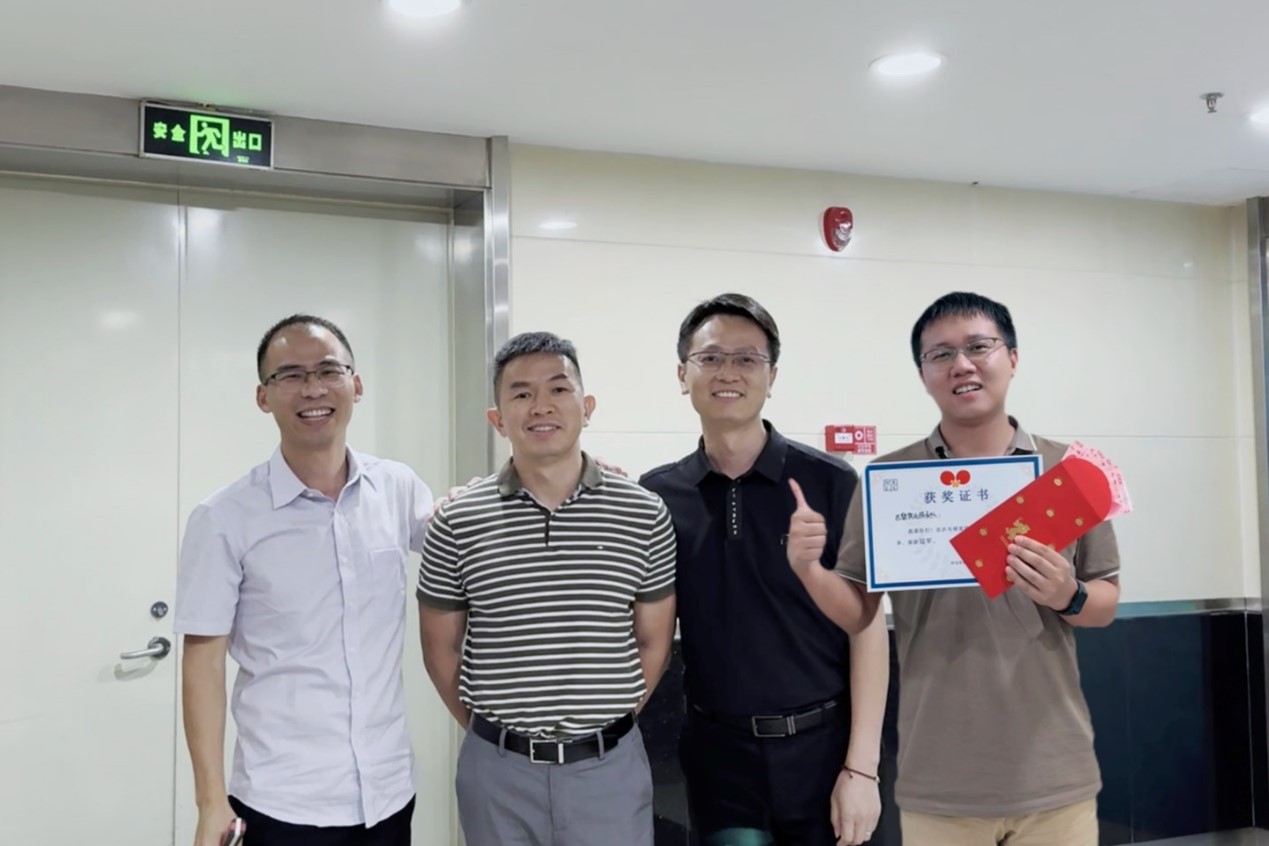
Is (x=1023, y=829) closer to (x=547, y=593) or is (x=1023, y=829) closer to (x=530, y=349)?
(x=547, y=593)

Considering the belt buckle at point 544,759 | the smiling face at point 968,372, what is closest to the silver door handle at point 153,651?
the belt buckle at point 544,759

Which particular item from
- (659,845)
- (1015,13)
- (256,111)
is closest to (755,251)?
(1015,13)

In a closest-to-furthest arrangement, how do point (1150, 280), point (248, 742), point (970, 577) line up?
point (970, 577)
point (248, 742)
point (1150, 280)

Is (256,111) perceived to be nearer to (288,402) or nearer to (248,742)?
(288,402)

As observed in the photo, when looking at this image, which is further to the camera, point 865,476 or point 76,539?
point 76,539

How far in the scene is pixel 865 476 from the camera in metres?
2.17

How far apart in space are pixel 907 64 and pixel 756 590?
1682 mm

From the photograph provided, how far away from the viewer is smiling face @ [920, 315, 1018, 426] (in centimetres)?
218

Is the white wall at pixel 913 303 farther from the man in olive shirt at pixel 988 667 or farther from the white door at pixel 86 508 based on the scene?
the man in olive shirt at pixel 988 667

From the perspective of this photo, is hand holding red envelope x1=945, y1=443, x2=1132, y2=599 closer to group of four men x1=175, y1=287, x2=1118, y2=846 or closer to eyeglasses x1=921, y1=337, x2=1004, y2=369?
group of four men x1=175, y1=287, x2=1118, y2=846

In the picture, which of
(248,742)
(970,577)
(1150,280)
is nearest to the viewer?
(970,577)

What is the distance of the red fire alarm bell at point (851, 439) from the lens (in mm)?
4246

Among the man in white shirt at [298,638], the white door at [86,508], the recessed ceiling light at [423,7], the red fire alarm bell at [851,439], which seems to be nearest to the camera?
the man in white shirt at [298,638]

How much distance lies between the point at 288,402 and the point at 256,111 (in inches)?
62.7
